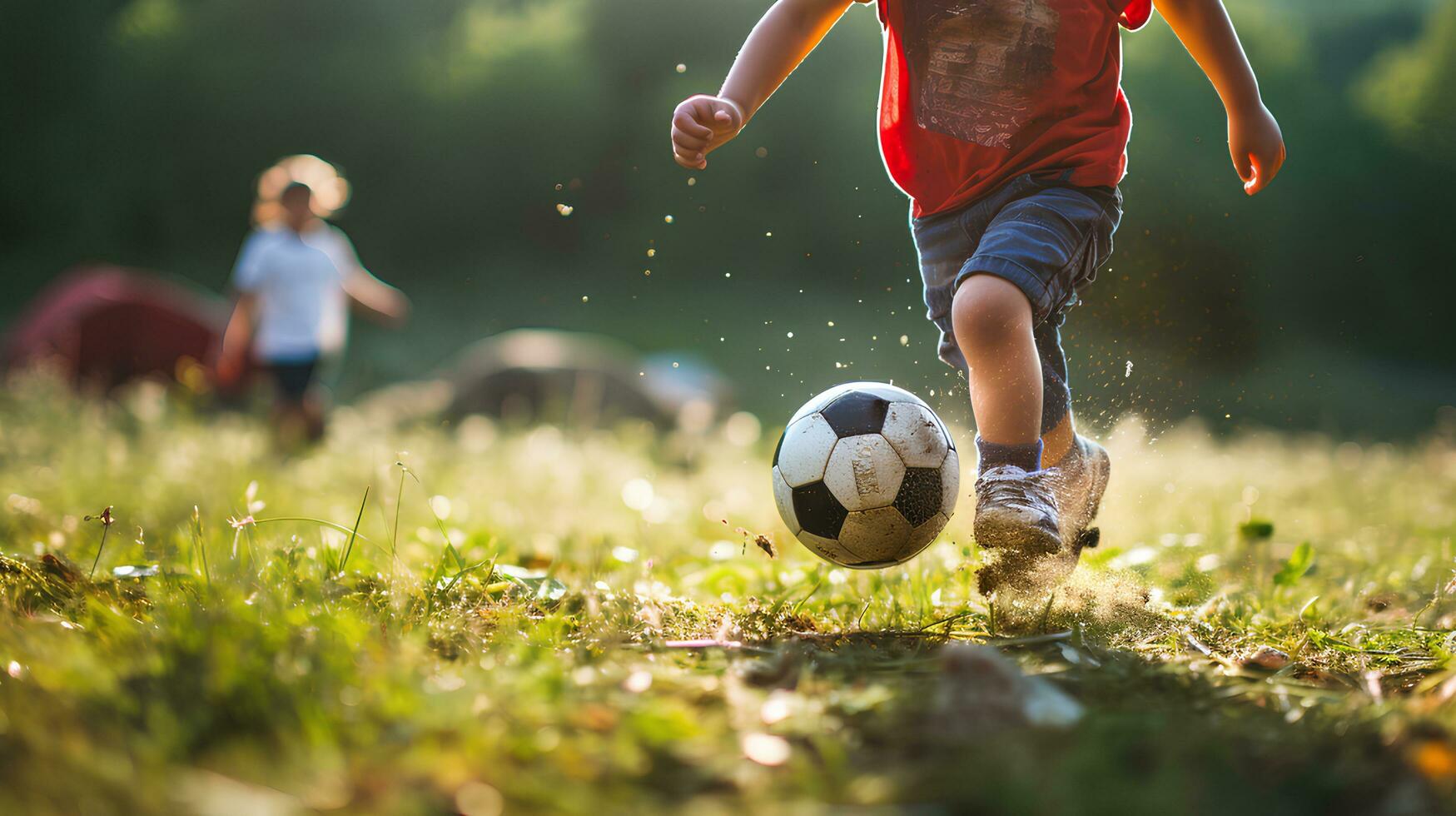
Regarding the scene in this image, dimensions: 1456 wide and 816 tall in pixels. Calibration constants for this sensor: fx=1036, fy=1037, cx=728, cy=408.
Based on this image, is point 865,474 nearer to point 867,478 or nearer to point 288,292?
point 867,478

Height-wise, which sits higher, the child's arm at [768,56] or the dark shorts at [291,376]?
the dark shorts at [291,376]

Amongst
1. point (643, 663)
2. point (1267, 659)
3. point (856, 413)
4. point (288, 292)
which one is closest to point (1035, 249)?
point (856, 413)

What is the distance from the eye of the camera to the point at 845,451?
2.64 m

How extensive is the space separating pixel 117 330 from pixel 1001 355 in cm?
956

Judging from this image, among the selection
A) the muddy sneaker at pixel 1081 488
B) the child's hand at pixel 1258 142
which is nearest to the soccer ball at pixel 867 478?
the muddy sneaker at pixel 1081 488

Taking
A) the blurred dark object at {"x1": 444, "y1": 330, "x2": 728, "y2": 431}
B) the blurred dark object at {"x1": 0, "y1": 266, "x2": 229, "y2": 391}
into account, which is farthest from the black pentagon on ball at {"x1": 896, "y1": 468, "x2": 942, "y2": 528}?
the blurred dark object at {"x1": 0, "y1": 266, "x2": 229, "y2": 391}

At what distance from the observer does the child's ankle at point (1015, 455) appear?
2646 mm

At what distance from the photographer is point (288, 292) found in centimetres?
739

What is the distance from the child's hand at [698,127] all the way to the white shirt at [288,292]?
5515 mm

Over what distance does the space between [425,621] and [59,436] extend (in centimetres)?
429

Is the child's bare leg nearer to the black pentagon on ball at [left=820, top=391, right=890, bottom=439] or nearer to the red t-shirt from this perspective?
the black pentagon on ball at [left=820, top=391, right=890, bottom=439]

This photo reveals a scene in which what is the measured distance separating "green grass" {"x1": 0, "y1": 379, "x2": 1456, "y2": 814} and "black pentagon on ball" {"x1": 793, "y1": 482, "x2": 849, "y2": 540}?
21 centimetres

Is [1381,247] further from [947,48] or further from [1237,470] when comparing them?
[1237,470]

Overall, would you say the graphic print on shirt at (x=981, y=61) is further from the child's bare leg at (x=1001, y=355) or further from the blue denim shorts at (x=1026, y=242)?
the child's bare leg at (x=1001, y=355)
